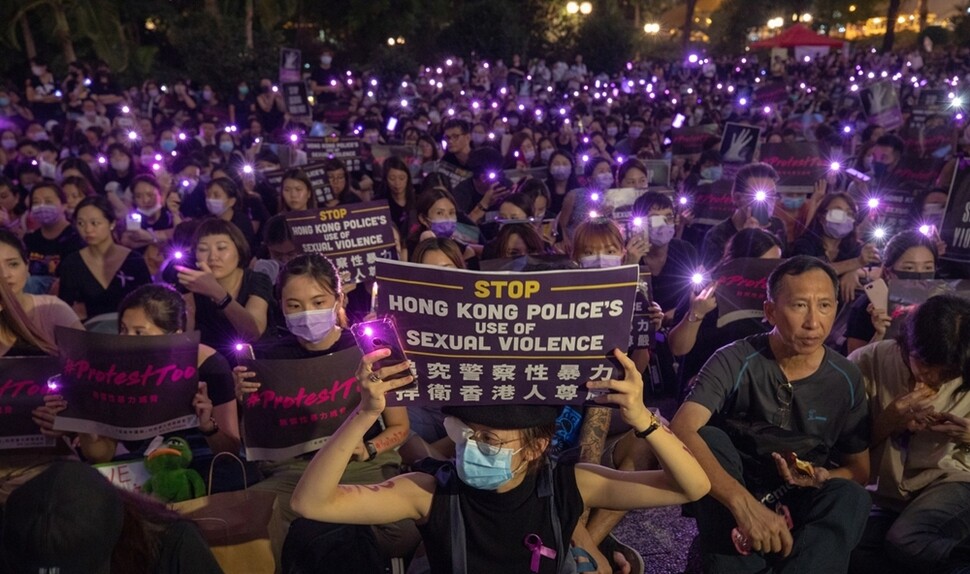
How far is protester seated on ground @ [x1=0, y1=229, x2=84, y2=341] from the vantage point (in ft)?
16.9

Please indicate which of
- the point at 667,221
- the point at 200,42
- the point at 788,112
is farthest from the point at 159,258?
the point at 200,42

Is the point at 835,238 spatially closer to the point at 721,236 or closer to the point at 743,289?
the point at 721,236

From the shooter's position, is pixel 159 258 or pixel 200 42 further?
pixel 200 42

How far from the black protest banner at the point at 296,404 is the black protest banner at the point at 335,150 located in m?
7.57

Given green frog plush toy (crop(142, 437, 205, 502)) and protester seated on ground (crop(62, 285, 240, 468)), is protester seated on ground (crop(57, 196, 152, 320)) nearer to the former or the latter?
protester seated on ground (crop(62, 285, 240, 468))

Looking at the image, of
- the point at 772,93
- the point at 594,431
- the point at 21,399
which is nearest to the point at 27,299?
the point at 21,399

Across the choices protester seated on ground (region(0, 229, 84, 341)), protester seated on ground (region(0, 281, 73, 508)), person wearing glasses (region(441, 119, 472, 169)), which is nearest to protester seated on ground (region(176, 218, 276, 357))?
protester seated on ground (region(0, 229, 84, 341))

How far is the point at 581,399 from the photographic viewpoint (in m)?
2.75

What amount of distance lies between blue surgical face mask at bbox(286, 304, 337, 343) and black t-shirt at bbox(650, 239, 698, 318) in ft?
9.92

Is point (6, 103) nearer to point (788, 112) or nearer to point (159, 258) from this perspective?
point (159, 258)

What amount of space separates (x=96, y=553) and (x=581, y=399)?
1498 mm

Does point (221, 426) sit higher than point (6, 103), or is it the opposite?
point (6, 103)

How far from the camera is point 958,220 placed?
6.11 m

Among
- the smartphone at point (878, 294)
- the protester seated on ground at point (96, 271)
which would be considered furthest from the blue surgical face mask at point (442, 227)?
the smartphone at point (878, 294)
